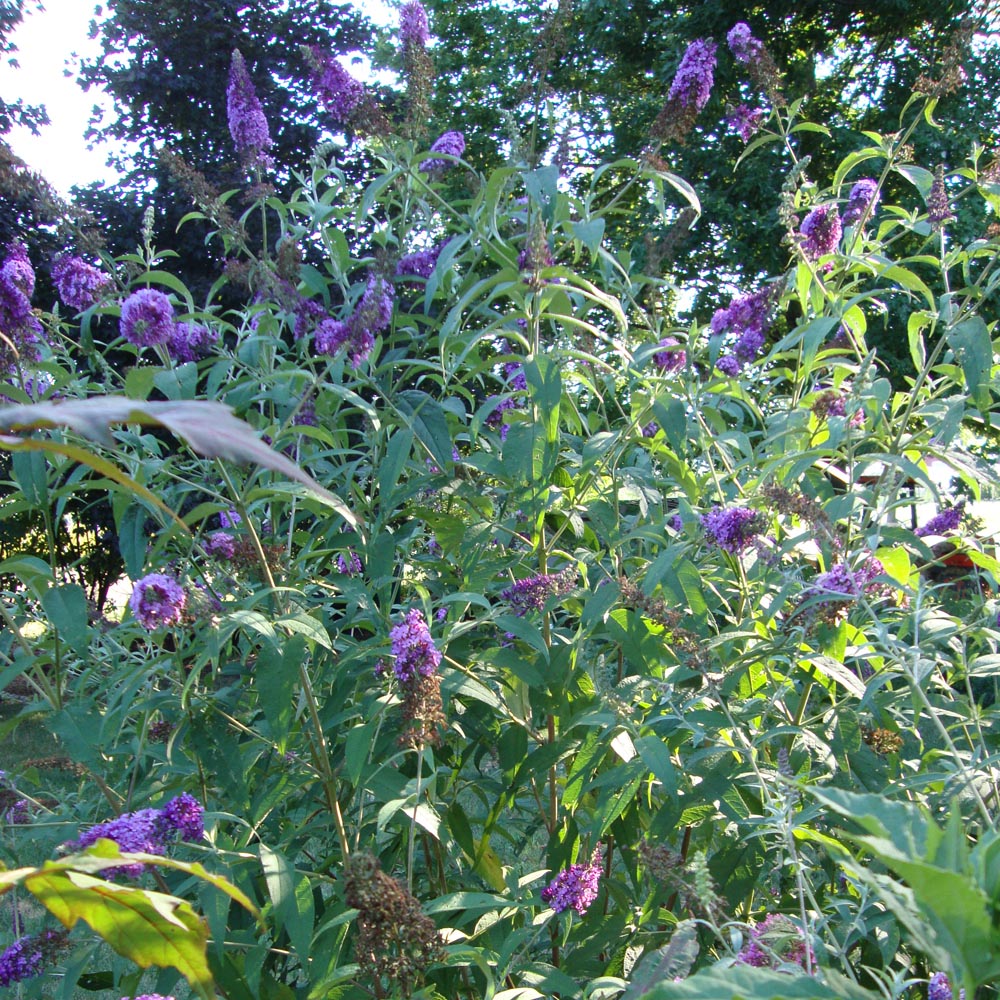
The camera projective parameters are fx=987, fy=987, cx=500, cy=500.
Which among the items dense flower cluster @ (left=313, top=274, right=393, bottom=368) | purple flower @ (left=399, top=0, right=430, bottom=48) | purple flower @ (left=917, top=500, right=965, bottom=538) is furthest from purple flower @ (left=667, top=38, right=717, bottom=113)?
purple flower @ (left=917, top=500, right=965, bottom=538)

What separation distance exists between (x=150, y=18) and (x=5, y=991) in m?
12.4

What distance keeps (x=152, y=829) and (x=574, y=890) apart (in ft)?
2.70

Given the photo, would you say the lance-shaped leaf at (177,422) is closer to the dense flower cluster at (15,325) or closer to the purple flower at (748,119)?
the dense flower cluster at (15,325)

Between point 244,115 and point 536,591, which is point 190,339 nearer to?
point 244,115

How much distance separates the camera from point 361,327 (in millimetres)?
2143

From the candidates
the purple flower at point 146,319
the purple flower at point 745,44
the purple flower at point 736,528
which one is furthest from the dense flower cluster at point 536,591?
the purple flower at point 745,44

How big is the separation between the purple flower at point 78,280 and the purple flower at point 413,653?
163 centimetres

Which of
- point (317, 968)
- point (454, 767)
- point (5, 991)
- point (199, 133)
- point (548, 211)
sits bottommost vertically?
point (5, 991)

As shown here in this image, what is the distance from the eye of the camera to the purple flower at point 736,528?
1861mm

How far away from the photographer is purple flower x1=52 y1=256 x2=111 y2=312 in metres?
2.73

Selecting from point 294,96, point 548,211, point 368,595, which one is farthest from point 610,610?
point 294,96

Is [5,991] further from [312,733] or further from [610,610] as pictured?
[610,610]

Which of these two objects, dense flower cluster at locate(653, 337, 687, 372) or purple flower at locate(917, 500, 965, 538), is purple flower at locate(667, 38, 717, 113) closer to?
dense flower cluster at locate(653, 337, 687, 372)

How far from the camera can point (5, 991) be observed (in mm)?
2320
